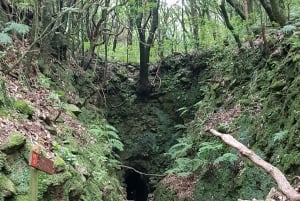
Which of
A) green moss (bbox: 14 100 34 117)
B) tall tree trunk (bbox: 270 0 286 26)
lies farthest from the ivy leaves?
green moss (bbox: 14 100 34 117)

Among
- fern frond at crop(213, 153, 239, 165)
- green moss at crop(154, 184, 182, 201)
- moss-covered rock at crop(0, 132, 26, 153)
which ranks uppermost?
moss-covered rock at crop(0, 132, 26, 153)

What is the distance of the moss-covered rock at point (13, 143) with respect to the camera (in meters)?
5.18

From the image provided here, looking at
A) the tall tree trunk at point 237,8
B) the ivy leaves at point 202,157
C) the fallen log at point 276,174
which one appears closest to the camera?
the fallen log at point 276,174

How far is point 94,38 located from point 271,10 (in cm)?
535

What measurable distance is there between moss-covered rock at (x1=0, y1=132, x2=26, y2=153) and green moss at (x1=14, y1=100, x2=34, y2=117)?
1.11 m

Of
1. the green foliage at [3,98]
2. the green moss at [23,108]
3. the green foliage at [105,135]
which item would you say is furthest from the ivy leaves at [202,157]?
the green foliage at [3,98]

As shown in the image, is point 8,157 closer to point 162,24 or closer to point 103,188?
point 103,188

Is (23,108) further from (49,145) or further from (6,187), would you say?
(6,187)

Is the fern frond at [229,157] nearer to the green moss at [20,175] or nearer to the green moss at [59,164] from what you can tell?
the green moss at [59,164]

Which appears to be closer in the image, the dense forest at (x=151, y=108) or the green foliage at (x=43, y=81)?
the dense forest at (x=151, y=108)

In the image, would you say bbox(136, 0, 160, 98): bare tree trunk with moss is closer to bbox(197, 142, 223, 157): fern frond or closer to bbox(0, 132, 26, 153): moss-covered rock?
bbox(197, 142, 223, 157): fern frond

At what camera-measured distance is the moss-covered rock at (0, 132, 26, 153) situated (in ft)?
17.0

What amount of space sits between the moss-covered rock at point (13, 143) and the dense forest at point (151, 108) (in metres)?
0.02

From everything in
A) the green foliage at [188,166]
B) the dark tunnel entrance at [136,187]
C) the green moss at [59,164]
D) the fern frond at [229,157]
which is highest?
the green moss at [59,164]
